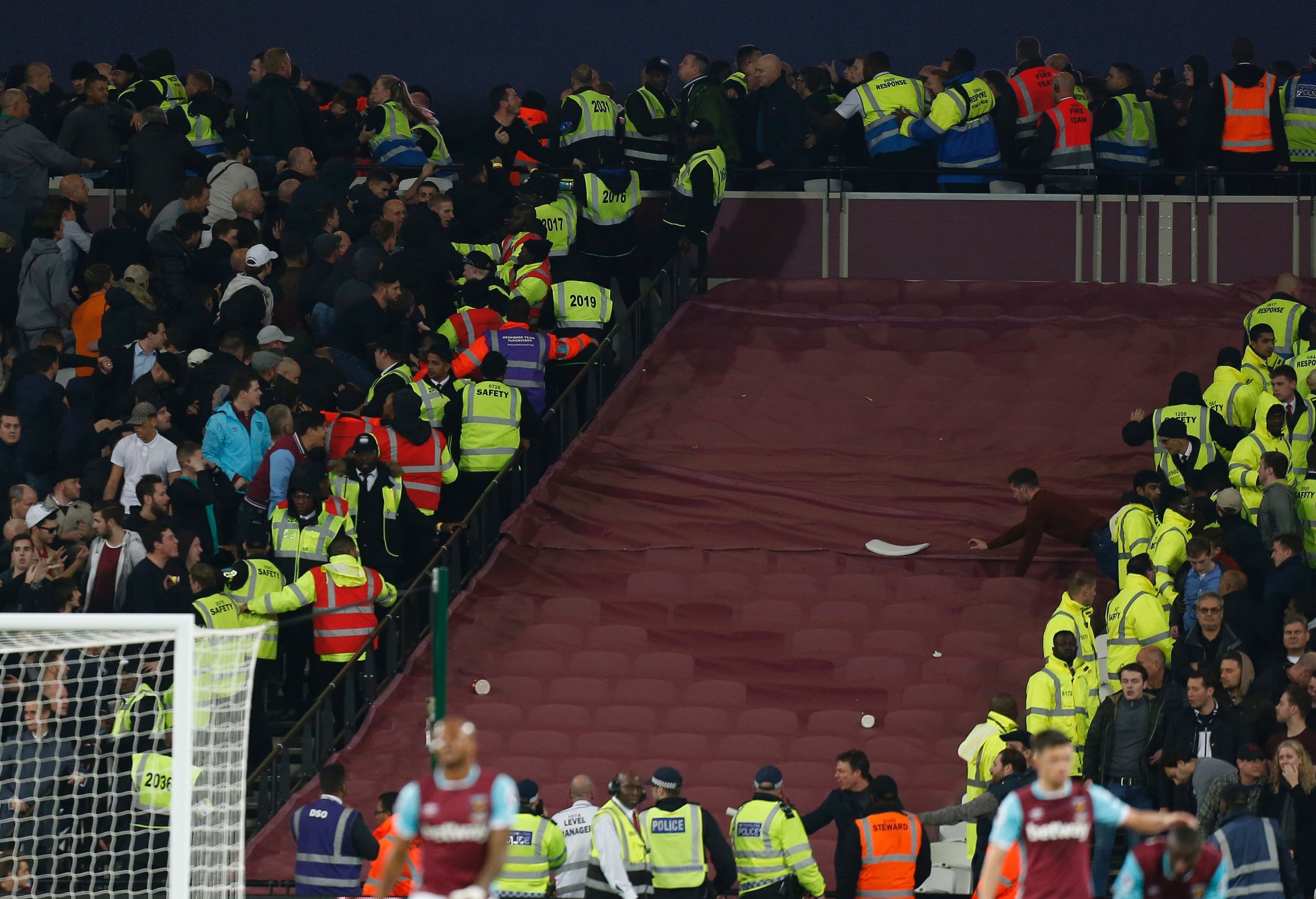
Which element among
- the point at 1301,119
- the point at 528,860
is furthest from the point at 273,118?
the point at 528,860

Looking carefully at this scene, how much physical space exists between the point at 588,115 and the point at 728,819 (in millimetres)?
7334

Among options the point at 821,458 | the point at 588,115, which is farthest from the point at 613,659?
the point at 588,115

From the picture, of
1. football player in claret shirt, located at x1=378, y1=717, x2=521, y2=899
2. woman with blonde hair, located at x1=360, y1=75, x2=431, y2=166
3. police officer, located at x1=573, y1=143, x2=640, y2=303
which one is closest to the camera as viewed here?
football player in claret shirt, located at x1=378, y1=717, x2=521, y2=899

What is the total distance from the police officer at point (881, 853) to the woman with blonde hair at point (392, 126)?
31.4ft

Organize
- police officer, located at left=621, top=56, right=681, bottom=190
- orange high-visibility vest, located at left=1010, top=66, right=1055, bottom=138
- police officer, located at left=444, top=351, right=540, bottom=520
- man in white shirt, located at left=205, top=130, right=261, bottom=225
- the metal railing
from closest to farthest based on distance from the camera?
the metal railing, police officer, located at left=444, top=351, right=540, bottom=520, man in white shirt, located at left=205, top=130, right=261, bottom=225, police officer, located at left=621, top=56, right=681, bottom=190, orange high-visibility vest, located at left=1010, top=66, right=1055, bottom=138

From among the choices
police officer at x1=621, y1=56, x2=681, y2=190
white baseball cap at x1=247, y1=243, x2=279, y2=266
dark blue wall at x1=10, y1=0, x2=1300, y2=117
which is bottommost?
white baseball cap at x1=247, y1=243, x2=279, y2=266

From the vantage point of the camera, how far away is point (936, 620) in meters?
15.3

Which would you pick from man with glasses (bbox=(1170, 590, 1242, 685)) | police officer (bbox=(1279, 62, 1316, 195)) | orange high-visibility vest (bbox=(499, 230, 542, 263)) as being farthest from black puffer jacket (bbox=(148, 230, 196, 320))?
police officer (bbox=(1279, 62, 1316, 195))

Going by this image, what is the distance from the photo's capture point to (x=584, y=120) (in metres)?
18.6

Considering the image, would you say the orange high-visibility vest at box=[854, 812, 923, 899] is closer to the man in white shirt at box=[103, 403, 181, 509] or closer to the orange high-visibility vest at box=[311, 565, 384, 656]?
the orange high-visibility vest at box=[311, 565, 384, 656]

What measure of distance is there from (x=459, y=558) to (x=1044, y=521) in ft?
13.6

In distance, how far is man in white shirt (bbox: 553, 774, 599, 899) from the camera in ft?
39.2

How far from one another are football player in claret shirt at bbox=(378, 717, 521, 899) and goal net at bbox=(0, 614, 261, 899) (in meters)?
1.61

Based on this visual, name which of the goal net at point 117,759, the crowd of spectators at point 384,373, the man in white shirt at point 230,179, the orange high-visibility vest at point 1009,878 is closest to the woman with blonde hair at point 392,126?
the crowd of spectators at point 384,373
